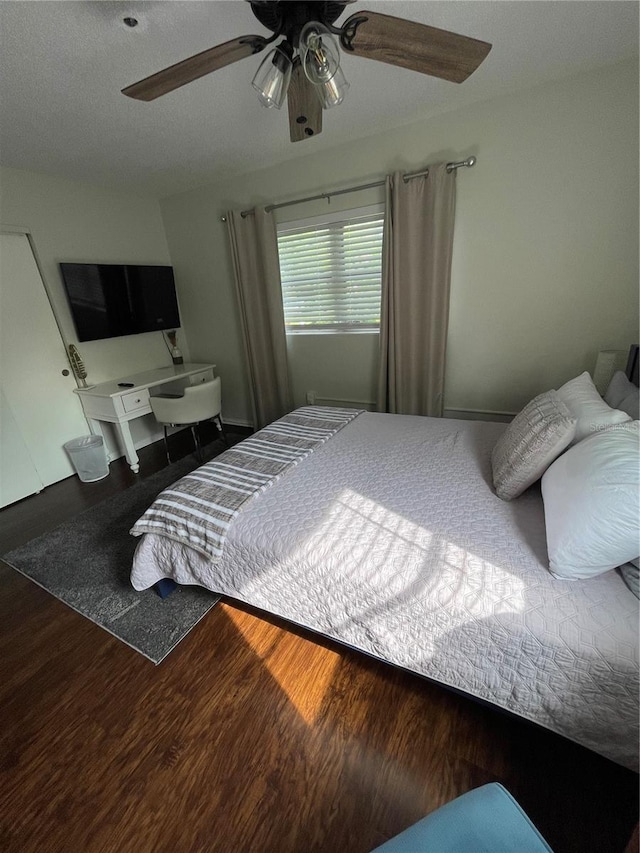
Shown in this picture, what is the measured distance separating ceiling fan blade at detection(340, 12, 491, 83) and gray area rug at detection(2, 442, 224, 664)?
7.33 feet

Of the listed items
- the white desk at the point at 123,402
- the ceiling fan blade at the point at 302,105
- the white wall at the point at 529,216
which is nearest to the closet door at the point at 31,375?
the white desk at the point at 123,402

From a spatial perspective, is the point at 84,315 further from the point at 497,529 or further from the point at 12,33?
the point at 497,529

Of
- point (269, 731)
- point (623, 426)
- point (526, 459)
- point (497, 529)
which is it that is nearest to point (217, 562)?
point (269, 731)

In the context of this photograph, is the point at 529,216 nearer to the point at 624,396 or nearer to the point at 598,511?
the point at 624,396

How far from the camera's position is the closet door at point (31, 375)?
252 centimetres

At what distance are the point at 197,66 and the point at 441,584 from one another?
73.7 inches

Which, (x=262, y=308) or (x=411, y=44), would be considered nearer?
(x=411, y=44)

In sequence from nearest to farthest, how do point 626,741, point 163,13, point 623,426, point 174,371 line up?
1. point 626,741
2. point 623,426
3. point 163,13
4. point 174,371

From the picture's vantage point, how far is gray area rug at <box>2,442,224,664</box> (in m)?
1.54

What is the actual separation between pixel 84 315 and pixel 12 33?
1.85 metres

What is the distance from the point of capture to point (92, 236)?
9.73 ft

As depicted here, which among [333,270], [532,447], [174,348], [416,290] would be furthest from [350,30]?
[174,348]

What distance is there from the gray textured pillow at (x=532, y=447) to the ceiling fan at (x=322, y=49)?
1.24 metres

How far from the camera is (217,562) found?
1357 millimetres
